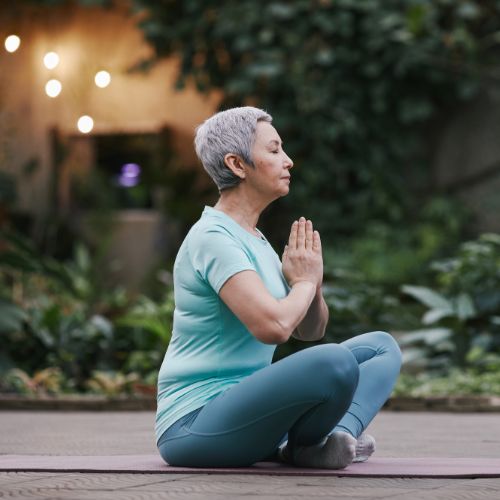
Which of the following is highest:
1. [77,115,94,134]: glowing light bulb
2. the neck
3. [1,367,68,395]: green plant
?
the neck

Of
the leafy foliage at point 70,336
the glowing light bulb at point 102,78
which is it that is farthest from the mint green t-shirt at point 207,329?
the glowing light bulb at point 102,78

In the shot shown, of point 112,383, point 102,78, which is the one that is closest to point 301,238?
point 112,383

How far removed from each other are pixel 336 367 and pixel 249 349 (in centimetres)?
33

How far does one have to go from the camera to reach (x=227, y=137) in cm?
387

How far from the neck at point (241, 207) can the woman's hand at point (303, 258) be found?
193 millimetres

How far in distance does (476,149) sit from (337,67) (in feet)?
5.42

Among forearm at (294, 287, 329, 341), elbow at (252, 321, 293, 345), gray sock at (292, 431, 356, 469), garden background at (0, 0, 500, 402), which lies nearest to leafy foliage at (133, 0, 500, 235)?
garden background at (0, 0, 500, 402)

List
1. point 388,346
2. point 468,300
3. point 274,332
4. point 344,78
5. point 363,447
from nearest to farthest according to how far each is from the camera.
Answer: point 274,332 → point 363,447 → point 388,346 → point 468,300 → point 344,78

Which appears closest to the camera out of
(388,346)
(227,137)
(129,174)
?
(227,137)

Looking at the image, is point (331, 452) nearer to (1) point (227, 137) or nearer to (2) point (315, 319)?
(2) point (315, 319)

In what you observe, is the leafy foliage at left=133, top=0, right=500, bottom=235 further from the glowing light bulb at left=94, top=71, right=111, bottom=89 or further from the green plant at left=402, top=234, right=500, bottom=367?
the green plant at left=402, top=234, right=500, bottom=367

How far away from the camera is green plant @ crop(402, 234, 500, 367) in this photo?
8.55 m

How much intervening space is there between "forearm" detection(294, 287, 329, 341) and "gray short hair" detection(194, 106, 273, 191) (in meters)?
0.48

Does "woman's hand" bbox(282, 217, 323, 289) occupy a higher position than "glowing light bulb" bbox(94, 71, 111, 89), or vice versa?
"woman's hand" bbox(282, 217, 323, 289)
